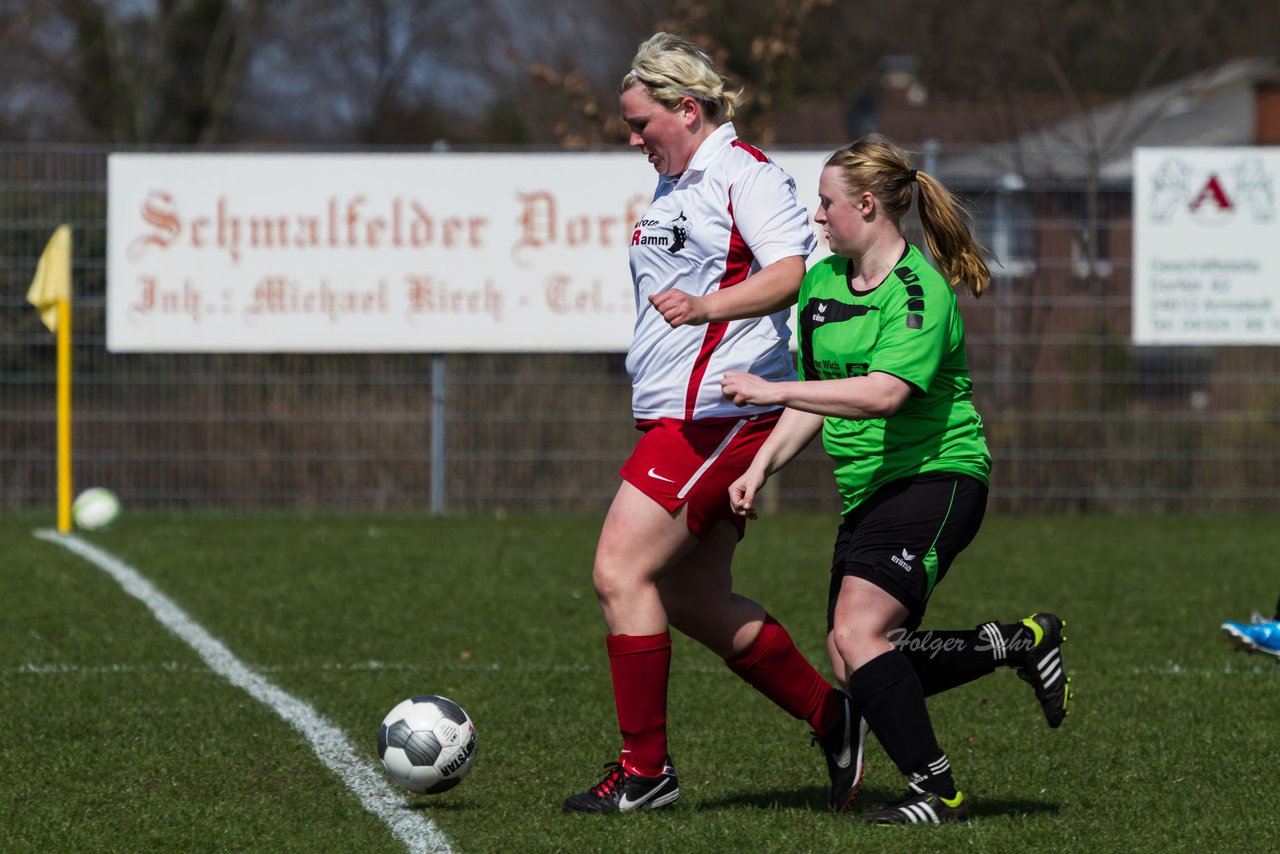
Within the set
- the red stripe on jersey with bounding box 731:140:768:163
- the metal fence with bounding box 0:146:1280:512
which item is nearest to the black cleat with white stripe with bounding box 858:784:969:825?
the red stripe on jersey with bounding box 731:140:768:163

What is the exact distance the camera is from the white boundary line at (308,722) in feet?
15.6

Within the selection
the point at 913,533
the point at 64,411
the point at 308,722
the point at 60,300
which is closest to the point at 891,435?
the point at 913,533

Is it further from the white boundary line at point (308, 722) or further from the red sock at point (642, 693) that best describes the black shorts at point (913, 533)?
the white boundary line at point (308, 722)

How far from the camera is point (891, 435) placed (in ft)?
15.5

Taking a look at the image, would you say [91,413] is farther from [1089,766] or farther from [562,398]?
[1089,766]

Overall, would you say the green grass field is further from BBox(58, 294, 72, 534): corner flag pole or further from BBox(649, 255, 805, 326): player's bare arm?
BBox(649, 255, 805, 326): player's bare arm

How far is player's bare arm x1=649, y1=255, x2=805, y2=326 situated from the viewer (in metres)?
4.42

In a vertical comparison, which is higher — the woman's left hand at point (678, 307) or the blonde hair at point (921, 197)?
the blonde hair at point (921, 197)

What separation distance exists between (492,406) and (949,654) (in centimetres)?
878

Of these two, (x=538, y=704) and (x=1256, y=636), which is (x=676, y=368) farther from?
(x=538, y=704)

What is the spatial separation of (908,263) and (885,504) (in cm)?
62

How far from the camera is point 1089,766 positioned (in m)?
5.57

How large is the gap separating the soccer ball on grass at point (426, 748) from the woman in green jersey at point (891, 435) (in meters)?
1.04

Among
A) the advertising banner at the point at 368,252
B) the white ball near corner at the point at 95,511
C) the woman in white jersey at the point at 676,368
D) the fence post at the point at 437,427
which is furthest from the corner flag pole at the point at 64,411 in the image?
the woman in white jersey at the point at 676,368
